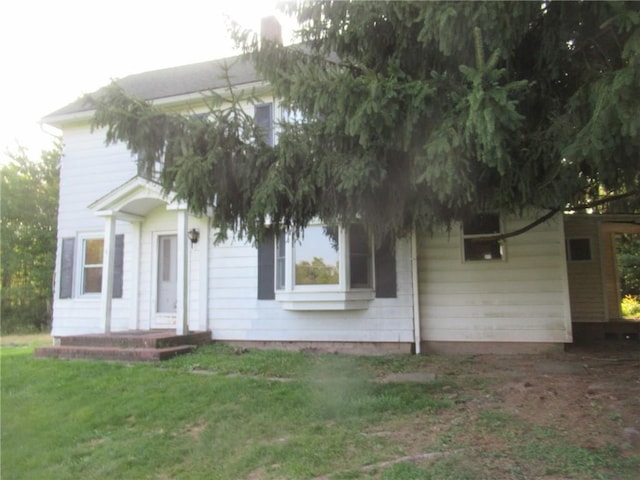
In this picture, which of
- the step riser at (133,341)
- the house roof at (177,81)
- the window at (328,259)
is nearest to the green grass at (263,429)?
the step riser at (133,341)

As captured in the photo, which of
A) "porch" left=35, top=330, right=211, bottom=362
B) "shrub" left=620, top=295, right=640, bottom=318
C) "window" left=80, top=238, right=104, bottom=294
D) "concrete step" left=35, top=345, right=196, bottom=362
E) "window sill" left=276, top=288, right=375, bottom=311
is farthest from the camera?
"shrub" left=620, top=295, right=640, bottom=318

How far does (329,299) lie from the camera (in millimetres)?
8555

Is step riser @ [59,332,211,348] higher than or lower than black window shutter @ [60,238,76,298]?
lower

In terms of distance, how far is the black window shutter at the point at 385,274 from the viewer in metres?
8.71

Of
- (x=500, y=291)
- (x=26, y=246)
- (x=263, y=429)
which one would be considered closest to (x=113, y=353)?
(x=263, y=429)

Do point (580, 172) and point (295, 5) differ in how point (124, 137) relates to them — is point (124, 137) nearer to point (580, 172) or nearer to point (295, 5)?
point (295, 5)

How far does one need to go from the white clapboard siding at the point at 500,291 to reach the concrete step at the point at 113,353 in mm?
4531

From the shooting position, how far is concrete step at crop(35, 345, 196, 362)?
796 centimetres

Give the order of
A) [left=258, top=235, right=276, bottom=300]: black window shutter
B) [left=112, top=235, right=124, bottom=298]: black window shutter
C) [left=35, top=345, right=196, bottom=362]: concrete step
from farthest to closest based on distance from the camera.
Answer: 1. [left=112, top=235, right=124, bottom=298]: black window shutter
2. [left=258, top=235, right=276, bottom=300]: black window shutter
3. [left=35, top=345, right=196, bottom=362]: concrete step

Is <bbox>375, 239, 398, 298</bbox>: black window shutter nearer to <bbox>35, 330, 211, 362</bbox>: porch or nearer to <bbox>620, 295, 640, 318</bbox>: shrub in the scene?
<bbox>35, 330, 211, 362</bbox>: porch

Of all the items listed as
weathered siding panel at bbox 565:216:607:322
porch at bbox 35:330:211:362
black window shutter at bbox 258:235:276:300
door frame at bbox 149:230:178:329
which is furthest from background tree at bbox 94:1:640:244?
weathered siding panel at bbox 565:216:607:322

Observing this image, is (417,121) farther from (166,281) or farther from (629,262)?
(629,262)

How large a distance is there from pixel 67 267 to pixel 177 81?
5.38 metres

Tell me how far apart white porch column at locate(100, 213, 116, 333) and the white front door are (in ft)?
3.21
